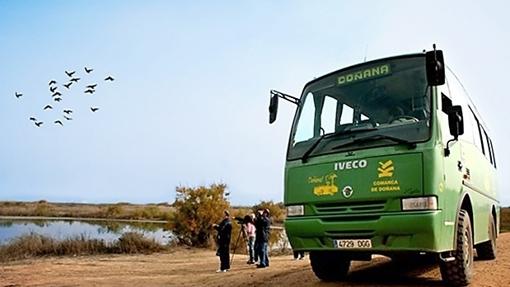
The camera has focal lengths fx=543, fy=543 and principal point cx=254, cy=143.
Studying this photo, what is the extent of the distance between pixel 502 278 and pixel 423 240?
9.73 ft

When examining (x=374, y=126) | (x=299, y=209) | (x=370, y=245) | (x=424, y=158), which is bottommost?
(x=370, y=245)

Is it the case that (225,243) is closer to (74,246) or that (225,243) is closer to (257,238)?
(257,238)

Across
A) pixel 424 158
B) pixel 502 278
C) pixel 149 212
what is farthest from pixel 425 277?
pixel 149 212

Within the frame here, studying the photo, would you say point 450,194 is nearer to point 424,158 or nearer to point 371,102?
point 424,158

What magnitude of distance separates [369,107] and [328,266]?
2.99m

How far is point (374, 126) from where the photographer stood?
811 cm

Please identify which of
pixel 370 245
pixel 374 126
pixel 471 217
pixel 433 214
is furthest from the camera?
pixel 471 217

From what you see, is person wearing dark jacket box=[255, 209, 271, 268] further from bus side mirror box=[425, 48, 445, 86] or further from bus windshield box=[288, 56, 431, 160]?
bus side mirror box=[425, 48, 445, 86]

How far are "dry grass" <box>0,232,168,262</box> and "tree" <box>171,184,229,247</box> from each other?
175 cm

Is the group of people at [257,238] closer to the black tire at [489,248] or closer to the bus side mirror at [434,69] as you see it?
the black tire at [489,248]

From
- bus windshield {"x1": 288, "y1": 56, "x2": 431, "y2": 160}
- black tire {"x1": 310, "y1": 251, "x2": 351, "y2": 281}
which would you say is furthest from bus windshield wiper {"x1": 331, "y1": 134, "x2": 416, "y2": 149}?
black tire {"x1": 310, "y1": 251, "x2": 351, "y2": 281}

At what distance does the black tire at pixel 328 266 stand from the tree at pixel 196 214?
22.8m

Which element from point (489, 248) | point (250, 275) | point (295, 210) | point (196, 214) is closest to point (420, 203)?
point (295, 210)

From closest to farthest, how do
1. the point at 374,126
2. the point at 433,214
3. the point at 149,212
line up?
the point at 433,214 → the point at 374,126 → the point at 149,212
